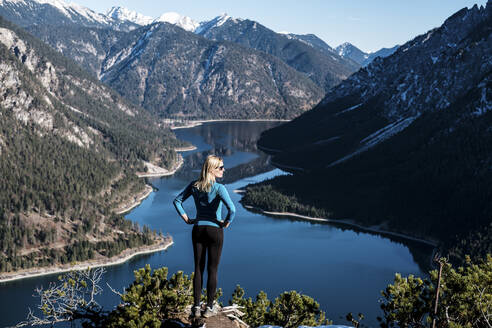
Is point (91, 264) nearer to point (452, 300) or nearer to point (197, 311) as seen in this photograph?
point (452, 300)

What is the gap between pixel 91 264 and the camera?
180 metres

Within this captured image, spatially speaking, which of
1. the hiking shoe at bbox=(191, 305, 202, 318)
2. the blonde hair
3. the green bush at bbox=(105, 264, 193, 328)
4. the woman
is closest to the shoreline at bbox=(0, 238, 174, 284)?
the green bush at bbox=(105, 264, 193, 328)

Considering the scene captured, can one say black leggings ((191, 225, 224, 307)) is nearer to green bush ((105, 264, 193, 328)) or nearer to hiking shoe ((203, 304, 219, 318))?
hiking shoe ((203, 304, 219, 318))

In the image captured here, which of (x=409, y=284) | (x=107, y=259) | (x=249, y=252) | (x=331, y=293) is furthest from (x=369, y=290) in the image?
(x=409, y=284)

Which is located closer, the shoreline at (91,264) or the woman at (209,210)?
the woman at (209,210)

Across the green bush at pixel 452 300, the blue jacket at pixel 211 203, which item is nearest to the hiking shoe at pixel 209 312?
the blue jacket at pixel 211 203

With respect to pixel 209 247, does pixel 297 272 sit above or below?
Answer: below

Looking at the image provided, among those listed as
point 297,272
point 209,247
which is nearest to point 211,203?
point 209,247

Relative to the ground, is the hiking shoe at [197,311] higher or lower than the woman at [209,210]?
lower

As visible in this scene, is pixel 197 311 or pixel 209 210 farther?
pixel 197 311

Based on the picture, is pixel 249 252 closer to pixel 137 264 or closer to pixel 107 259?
pixel 137 264

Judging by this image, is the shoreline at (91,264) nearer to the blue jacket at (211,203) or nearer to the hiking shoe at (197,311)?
the hiking shoe at (197,311)

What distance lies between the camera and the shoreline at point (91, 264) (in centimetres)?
16600

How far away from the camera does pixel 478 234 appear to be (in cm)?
18650
